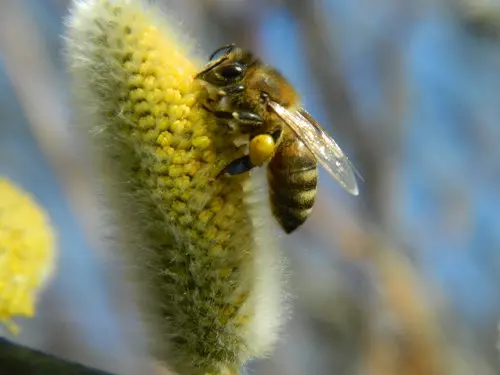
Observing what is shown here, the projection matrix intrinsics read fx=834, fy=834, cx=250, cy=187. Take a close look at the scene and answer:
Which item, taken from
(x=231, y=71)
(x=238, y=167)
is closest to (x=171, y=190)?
(x=238, y=167)

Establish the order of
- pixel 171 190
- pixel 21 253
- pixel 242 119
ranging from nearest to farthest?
pixel 171 190 < pixel 242 119 < pixel 21 253

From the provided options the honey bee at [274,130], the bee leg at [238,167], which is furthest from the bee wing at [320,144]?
the bee leg at [238,167]

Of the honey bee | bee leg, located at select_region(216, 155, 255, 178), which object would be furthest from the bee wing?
bee leg, located at select_region(216, 155, 255, 178)

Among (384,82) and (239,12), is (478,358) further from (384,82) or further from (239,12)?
(239,12)

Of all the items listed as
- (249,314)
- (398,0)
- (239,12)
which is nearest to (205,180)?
(249,314)

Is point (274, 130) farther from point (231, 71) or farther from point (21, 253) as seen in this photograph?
point (21, 253)

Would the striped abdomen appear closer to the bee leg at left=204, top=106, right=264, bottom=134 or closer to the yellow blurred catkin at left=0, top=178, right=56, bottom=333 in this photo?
the bee leg at left=204, top=106, right=264, bottom=134

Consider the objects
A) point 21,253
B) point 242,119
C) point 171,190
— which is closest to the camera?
point 171,190
